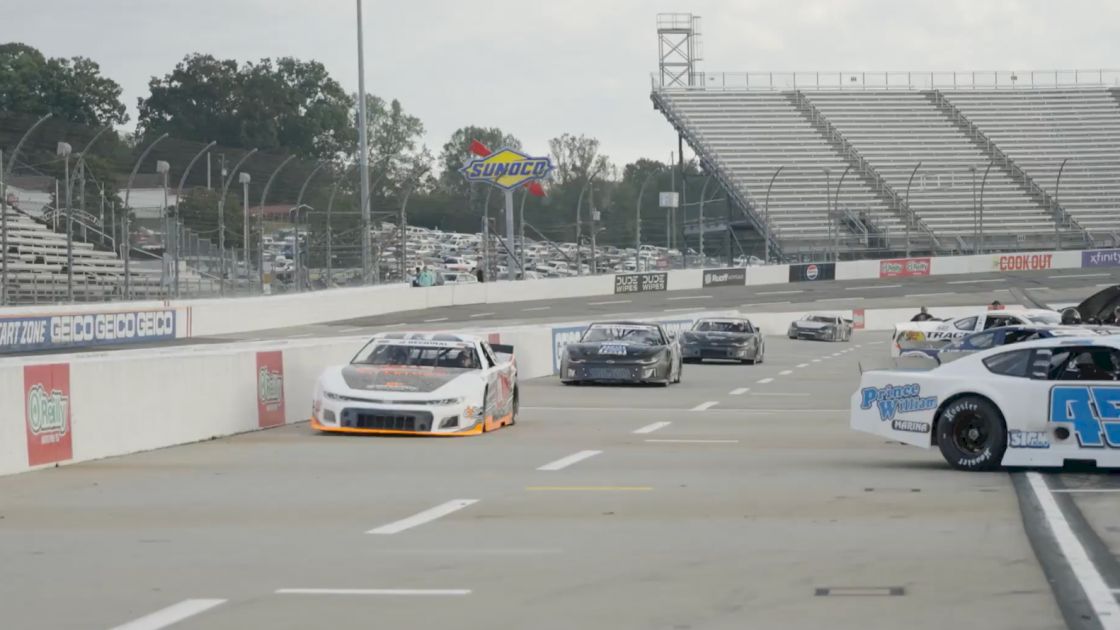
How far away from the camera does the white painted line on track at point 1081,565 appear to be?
710 centimetres

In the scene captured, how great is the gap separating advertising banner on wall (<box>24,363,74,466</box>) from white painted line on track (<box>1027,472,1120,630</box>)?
8224 millimetres

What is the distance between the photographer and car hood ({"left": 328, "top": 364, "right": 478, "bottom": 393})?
1794 cm

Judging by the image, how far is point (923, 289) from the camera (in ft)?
241

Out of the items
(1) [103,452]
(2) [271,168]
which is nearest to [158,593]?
(1) [103,452]

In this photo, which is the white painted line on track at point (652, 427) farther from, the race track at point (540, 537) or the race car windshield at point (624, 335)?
the race car windshield at point (624, 335)

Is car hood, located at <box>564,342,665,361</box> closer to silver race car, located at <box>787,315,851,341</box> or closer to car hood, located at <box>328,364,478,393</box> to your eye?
car hood, located at <box>328,364,478,393</box>

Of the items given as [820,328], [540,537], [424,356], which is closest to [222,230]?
[820,328]

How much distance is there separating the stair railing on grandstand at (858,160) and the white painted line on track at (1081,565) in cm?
6821

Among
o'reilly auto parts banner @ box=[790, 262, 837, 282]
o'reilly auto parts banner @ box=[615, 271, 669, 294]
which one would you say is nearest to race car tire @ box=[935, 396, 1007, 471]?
o'reilly auto parts banner @ box=[615, 271, 669, 294]

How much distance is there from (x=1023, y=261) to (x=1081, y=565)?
72545mm

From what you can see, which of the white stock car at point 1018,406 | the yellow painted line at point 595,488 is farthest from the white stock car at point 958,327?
the yellow painted line at point 595,488

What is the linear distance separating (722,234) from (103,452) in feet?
243

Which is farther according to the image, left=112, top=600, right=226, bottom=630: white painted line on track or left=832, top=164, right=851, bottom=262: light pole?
left=832, top=164, right=851, bottom=262: light pole

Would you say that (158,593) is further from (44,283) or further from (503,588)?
(44,283)
